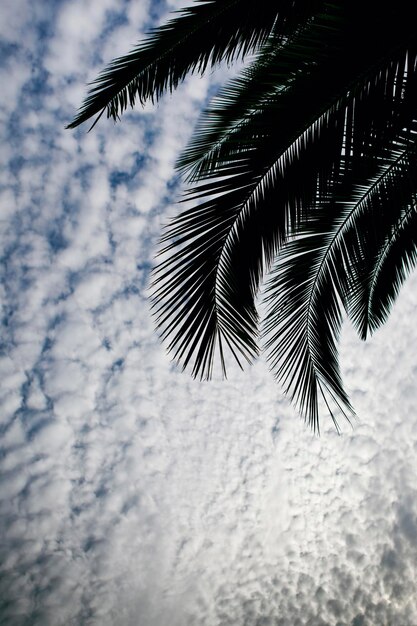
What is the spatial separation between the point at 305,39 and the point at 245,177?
817 millimetres

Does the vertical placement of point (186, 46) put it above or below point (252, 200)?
above

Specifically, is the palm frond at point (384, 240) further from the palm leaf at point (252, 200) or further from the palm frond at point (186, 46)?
the palm frond at point (186, 46)

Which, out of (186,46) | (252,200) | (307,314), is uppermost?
(186,46)

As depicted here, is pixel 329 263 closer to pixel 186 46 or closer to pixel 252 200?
pixel 252 200

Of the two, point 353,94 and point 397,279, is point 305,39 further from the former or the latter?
point 397,279

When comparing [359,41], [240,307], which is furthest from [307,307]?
[359,41]

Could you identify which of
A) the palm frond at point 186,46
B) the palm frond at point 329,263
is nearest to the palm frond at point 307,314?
the palm frond at point 329,263

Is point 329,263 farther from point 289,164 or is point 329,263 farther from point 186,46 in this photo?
point 186,46

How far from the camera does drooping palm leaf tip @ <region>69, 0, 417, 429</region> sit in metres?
2.28

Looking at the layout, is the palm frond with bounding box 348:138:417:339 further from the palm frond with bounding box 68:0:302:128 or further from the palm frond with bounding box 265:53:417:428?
the palm frond with bounding box 68:0:302:128

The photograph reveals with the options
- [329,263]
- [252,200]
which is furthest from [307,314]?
[252,200]

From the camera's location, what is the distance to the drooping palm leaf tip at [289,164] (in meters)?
2.28

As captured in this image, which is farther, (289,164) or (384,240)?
(384,240)

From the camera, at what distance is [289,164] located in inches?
102
